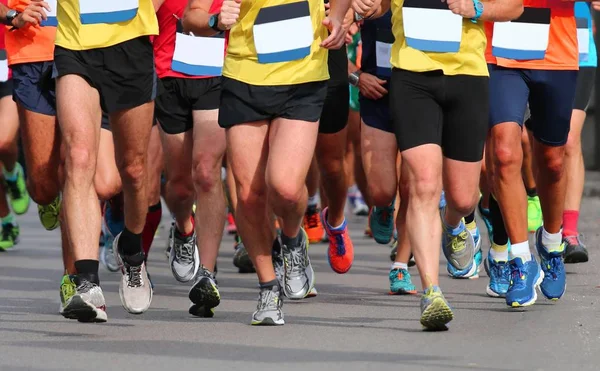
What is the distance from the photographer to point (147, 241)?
34.3 feet

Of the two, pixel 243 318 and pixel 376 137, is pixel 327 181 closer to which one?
pixel 376 137

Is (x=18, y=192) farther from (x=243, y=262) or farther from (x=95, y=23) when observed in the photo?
(x=95, y=23)

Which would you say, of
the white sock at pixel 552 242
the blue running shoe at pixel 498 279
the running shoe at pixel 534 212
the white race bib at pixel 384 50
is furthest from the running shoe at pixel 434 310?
the running shoe at pixel 534 212

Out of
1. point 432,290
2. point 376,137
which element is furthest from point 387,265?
point 432,290

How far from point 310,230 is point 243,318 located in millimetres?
5118

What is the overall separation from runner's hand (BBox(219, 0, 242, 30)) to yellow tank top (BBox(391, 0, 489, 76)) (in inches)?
31.6

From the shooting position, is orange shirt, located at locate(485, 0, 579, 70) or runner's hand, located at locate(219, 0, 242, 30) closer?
runner's hand, located at locate(219, 0, 242, 30)

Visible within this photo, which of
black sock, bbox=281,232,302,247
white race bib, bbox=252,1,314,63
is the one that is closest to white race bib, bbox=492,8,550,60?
white race bib, bbox=252,1,314,63

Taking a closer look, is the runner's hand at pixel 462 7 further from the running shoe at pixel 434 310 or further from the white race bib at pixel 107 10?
the white race bib at pixel 107 10

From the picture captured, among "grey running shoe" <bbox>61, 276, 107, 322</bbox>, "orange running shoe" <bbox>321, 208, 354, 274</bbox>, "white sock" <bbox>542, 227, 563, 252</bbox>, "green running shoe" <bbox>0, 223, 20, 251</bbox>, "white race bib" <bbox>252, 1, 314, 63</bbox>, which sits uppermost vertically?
"white race bib" <bbox>252, 1, 314, 63</bbox>

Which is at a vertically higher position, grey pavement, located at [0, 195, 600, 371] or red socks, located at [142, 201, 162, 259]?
grey pavement, located at [0, 195, 600, 371]

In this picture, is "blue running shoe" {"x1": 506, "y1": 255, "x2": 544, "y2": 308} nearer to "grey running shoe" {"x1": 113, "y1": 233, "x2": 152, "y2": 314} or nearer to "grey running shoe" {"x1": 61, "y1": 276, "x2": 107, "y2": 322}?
"grey running shoe" {"x1": 113, "y1": 233, "x2": 152, "y2": 314}

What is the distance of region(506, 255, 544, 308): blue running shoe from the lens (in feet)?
29.2

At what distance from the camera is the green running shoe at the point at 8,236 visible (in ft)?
44.9
